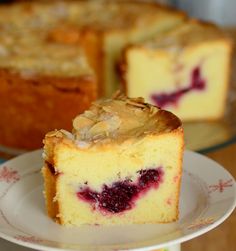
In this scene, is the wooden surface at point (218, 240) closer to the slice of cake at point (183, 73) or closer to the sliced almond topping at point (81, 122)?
the sliced almond topping at point (81, 122)

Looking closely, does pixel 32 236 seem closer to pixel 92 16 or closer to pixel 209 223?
pixel 209 223

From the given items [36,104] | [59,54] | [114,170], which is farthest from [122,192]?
[59,54]

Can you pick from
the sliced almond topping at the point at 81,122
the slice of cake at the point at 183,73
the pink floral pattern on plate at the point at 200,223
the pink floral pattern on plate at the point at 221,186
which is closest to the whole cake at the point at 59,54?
the slice of cake at the point at 183,73

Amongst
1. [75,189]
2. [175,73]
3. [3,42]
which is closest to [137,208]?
[75,189]

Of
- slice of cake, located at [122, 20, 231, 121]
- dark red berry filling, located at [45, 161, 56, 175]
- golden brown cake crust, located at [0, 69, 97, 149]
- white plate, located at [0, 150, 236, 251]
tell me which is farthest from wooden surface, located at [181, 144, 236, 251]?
slice of cake, located at [122, 20, 231, 121]

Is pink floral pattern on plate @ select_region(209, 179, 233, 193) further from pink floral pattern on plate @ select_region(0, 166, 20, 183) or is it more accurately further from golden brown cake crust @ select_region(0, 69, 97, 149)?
golden brown cake crust @ select_region(0, 69, 97, 149)

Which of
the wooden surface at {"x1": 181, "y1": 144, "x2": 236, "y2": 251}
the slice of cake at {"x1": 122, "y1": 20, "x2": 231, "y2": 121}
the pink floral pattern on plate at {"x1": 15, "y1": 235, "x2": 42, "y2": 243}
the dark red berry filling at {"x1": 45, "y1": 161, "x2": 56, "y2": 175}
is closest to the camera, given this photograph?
the pink floral pattern on plate at {"x1": 15, "y1": 235, "x2": 42, "y2": 243}
